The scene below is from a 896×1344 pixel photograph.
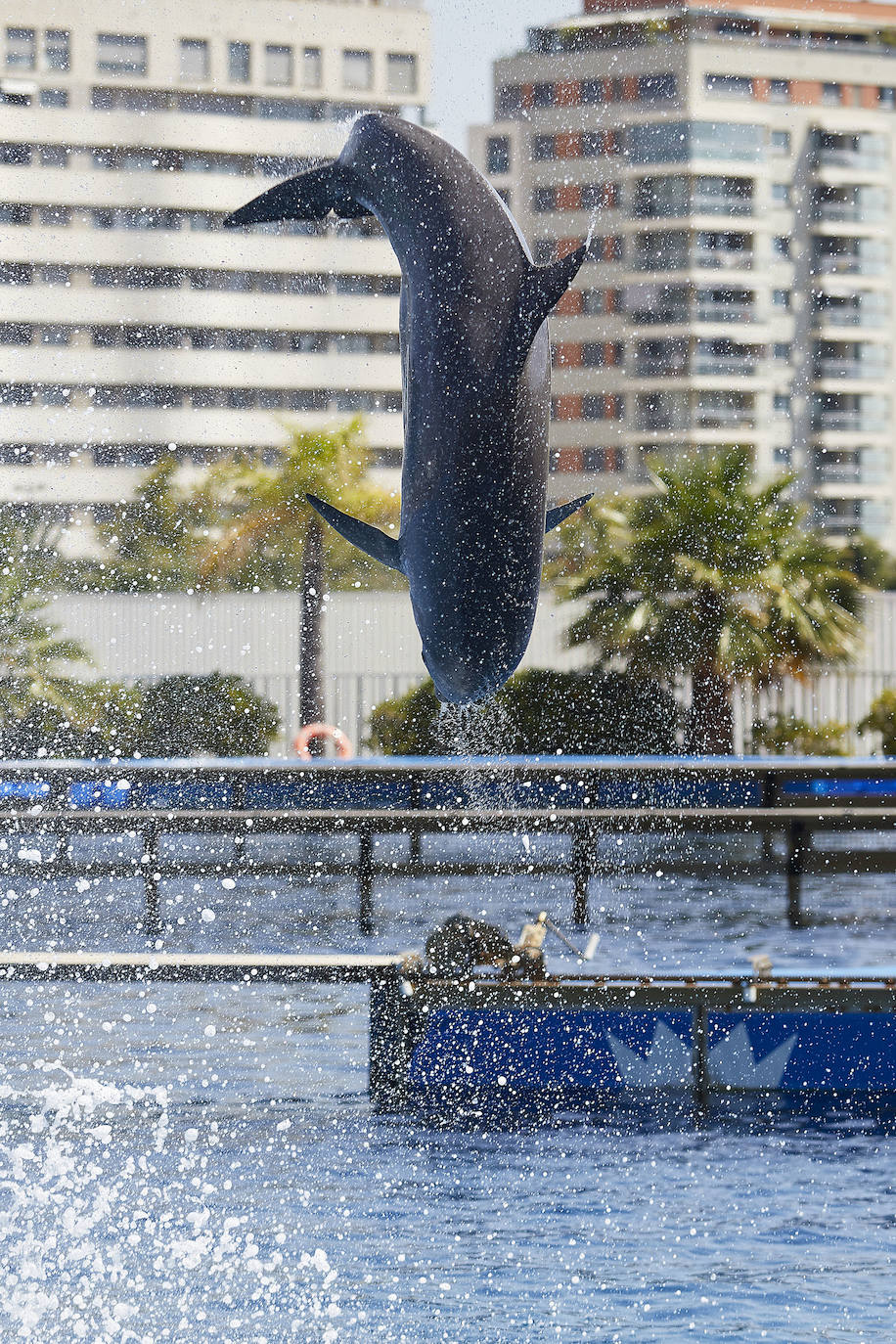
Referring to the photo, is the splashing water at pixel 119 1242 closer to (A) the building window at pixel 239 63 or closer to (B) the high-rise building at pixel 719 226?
(B) the high-rise building at pixel 719 226

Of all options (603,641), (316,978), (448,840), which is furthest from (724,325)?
(316,978)

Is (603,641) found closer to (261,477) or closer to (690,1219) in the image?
(261,477)

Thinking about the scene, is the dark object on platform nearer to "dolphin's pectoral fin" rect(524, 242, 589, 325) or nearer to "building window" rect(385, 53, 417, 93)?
"dolphin's pectoral fin" rect(524, 242, 589, 325)

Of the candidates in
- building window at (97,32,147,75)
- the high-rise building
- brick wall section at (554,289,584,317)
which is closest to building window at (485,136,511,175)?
the high-rise building

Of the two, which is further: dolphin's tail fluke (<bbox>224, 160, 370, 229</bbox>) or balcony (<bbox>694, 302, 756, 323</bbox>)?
balcony (<bbox>694, 302, 756, 323</bbox>)

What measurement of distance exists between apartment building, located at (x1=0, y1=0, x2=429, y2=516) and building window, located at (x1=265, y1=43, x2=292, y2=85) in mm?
44

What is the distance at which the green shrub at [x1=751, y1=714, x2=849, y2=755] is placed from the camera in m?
29.7

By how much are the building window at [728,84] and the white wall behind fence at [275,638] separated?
53.0 ft

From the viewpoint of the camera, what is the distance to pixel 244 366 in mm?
42781

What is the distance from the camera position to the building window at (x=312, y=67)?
43656 mm

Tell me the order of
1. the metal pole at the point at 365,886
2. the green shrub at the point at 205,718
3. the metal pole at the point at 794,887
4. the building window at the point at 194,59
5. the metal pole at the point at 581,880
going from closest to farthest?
1. the metal pole at the point at 365,886
2. the metal pole at the point at 794,887
3. the metal pole at the point at 581,880
4. the green shrub at the point at 205,718
5. the building window at the point at 194,59

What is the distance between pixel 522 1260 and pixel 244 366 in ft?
123

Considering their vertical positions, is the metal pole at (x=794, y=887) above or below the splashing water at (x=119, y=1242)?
above

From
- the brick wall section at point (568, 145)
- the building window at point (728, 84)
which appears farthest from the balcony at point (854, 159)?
the brick wall section at point (568, 145)
